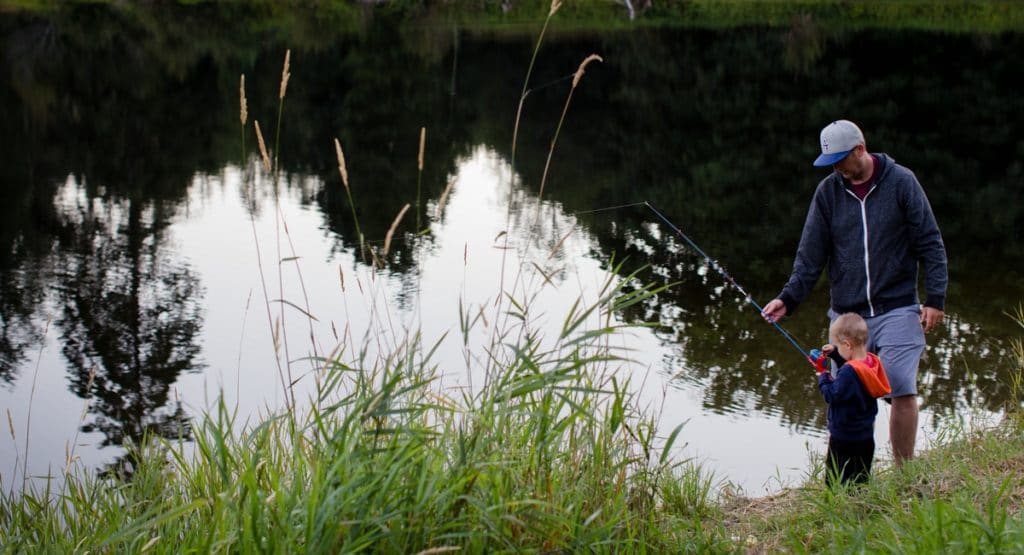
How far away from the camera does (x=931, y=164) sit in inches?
560

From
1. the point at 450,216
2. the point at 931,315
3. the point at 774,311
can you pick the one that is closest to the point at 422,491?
the point at 774,311

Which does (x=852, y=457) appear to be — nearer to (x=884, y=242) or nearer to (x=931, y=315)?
(x=931, y=315)

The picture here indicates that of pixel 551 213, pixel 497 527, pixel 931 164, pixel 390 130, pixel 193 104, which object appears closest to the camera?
pixel 497 527

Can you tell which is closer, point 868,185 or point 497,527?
point 497,527

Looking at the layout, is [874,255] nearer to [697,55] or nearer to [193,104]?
[193,104]

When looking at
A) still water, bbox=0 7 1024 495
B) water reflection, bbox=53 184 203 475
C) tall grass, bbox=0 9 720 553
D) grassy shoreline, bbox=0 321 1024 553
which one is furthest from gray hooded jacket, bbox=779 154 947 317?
water reflection, bbox=53 184 203 475

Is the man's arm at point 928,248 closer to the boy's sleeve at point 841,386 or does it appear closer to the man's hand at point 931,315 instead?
the man's hand at point 931,315

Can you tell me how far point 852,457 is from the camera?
4.03m

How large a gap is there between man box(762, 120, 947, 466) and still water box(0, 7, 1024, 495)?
2.75 feet

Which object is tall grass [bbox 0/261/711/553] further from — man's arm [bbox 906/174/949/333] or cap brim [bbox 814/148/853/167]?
man's arm [bbox 906/174/949/333]

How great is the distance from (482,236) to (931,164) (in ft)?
21.5

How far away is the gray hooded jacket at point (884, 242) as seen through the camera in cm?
417

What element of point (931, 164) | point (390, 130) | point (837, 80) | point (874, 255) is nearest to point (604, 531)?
point (874, 255)

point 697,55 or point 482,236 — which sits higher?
point 697,55
